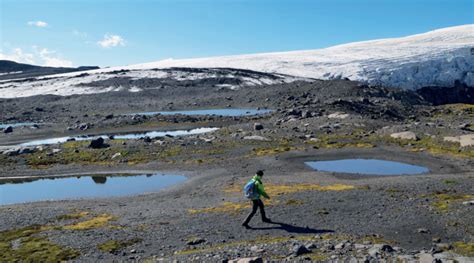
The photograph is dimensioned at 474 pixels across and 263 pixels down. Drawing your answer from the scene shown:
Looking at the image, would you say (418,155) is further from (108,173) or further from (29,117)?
(29,117)

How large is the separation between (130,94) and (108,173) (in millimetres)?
73318

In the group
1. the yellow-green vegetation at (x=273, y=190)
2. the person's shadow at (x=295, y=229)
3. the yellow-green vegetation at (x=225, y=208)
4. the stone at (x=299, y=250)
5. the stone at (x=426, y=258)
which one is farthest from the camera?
the yellow-green vegetation at (x=273, y=190)

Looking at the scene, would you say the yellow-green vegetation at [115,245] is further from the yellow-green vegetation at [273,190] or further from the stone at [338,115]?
the stone at [338,115]

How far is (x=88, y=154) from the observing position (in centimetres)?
4653

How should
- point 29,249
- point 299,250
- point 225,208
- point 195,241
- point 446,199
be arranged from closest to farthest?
point 299,250 < point 195,241 < point 29,249 < point 446,199 < point 225,208

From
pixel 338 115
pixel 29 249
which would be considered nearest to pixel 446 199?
pixel 29 249

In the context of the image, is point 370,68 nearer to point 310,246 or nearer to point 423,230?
point 423,230

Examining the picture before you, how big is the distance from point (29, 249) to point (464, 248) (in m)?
18.3

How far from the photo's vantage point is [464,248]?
17656 mm

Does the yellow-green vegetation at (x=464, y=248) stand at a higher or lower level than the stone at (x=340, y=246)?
lower

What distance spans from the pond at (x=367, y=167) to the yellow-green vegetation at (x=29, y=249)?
76.2 feet

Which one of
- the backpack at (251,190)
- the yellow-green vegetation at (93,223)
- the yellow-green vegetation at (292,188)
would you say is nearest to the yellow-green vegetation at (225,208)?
the yellow-green vegetation at (292,188)

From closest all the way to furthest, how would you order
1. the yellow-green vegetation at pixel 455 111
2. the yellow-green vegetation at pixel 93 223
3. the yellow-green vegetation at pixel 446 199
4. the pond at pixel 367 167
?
the yellow-green vegetation at pixel 446 199
the yellow-green vegetation at pixel 93 223
the pond at pixel 367 167
the yellow-green vegetation at pixel 455 111

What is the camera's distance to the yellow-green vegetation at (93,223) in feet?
78.2
